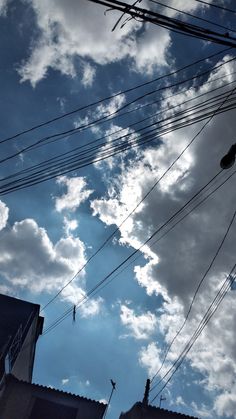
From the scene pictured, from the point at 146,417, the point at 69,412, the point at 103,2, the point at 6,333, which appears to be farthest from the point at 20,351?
the point at 103,2

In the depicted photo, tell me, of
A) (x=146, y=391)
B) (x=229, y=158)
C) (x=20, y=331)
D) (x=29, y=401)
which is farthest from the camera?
(x=146, y=391)

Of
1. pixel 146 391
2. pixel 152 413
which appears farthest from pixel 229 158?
pixel 146 391

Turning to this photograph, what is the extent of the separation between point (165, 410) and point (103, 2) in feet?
66.5

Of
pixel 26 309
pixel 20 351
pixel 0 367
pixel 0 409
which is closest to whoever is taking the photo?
pixel 0 367

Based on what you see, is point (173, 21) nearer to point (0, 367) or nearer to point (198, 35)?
point (198, 35)

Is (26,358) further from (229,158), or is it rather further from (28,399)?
(229,158)

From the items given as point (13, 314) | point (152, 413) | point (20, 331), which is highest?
point (13, 314)

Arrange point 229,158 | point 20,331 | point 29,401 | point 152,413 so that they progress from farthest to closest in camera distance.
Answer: point 20,331, point 152,413, point 29,401, point 229,158

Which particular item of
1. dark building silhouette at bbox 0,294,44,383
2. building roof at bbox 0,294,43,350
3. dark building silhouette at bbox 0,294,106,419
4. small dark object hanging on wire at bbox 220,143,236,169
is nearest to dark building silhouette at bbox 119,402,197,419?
dark building silhouette at bbox 0,294,106,419

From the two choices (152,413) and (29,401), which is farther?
(152,413)

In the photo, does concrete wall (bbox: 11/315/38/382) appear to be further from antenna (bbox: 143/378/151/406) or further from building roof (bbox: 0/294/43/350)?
antenna (bbox: 143/378/151/406)

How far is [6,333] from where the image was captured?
62.7 ft

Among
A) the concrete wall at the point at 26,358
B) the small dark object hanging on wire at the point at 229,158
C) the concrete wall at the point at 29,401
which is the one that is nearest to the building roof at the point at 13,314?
the concrete wall at the point at 26,358

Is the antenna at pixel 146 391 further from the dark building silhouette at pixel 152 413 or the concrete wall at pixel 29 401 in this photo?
the concrete wall at pixel 29 401
